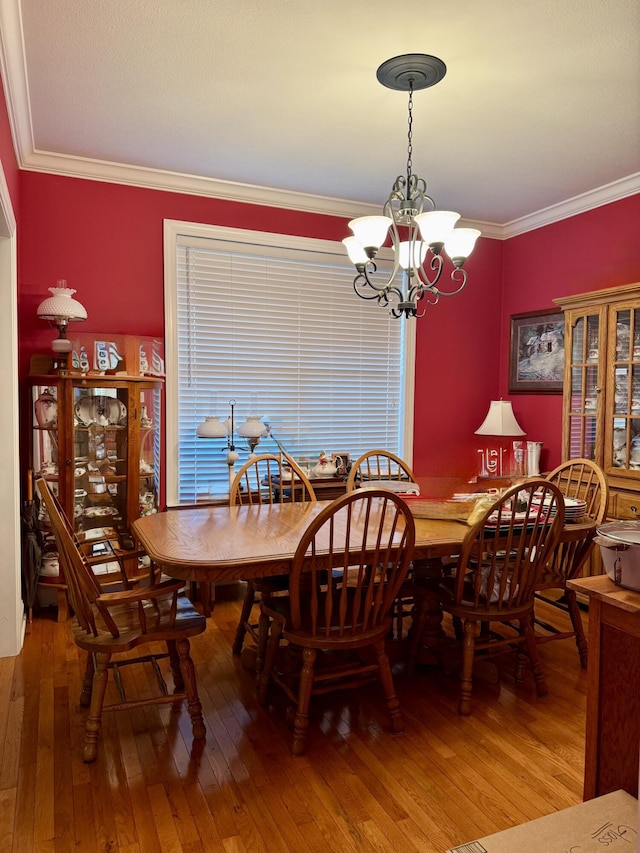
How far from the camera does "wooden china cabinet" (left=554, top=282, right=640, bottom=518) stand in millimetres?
3449

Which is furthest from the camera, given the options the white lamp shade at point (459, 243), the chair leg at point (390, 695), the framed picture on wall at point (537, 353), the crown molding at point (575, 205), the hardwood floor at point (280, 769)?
the framed picture on wall at point (537, 353)

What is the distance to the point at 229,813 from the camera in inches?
74.0

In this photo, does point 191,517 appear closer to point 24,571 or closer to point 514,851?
point 24,571

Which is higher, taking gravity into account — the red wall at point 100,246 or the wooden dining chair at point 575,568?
the red wall at point 100,246

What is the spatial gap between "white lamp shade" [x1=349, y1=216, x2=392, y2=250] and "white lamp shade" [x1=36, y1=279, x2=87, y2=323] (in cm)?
184

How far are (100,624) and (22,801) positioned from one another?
1.97 feet

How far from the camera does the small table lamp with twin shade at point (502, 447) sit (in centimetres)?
455

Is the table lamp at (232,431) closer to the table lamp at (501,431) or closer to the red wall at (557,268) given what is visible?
the table lamp at (501,431)

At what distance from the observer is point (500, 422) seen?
4.55 metres

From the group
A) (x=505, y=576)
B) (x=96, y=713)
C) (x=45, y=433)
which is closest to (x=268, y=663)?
(x=96, y=713)

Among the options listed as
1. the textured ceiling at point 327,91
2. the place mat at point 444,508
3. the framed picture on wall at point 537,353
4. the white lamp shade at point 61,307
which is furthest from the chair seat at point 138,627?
the framed picture on wall at point 537,353

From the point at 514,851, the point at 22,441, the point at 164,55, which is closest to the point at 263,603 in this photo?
the point at 514,851

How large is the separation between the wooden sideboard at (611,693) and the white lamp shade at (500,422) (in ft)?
9.83

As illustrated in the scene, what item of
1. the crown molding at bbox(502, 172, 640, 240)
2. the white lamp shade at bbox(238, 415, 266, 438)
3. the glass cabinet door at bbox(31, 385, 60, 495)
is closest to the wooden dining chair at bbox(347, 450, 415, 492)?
the white lamp shade at bbox(238, 415, 266, 438)
